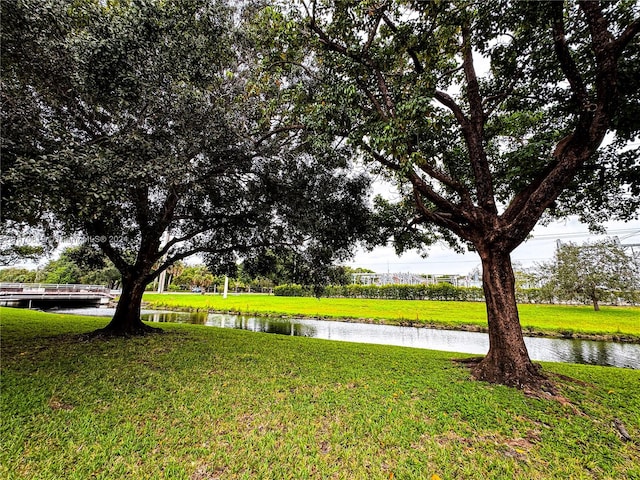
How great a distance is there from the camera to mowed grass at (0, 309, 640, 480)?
2.80 metres

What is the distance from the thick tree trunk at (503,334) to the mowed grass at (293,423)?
410mm

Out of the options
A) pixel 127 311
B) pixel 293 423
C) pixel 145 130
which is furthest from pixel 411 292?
pixel 145 130

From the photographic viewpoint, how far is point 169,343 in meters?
7.74

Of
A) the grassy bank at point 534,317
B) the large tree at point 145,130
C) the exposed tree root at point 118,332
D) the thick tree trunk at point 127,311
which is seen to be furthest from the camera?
the grassy bank at point 534,317

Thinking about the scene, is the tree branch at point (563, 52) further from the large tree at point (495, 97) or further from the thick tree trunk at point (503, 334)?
the thick tree trunk at point (503, 334)

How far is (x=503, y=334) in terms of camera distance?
5203 millimetres

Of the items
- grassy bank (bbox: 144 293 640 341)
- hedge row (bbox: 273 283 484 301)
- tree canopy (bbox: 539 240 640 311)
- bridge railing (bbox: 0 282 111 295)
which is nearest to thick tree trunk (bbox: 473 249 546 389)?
grassy bank (bbox: 144 293 640 341)

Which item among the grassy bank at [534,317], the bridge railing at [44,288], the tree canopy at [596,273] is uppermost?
the tree canopy at [596,273]

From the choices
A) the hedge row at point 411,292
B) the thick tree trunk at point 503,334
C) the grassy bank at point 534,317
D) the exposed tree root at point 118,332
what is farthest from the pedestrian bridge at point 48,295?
the thick tree trunk at point 503,334

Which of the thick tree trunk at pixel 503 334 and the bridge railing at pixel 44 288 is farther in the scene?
the bridge railing at pixel 44 288

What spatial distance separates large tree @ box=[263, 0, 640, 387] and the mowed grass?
4.31ft

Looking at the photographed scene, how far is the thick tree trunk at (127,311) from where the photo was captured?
8336mm

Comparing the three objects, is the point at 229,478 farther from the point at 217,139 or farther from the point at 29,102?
the point at 29,102

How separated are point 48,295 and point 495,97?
3426cm
